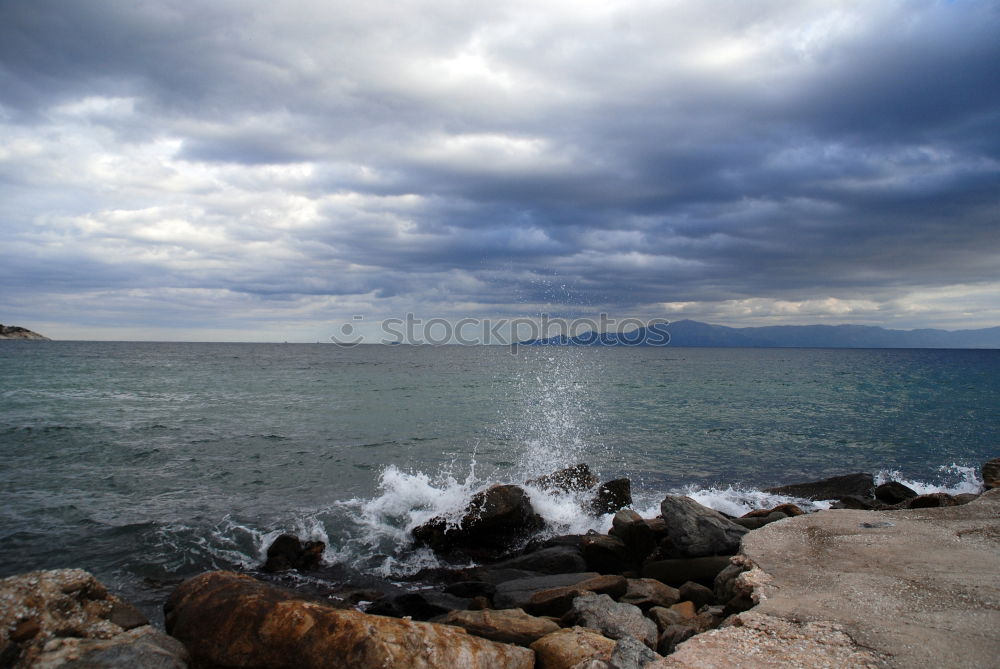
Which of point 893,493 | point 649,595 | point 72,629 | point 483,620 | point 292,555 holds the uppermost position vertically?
point 72,629

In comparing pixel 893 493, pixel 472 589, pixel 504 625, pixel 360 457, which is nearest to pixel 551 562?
pixel 472 589

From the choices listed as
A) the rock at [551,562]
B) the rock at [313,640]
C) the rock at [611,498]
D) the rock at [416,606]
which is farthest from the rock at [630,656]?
the rock at [611,498]

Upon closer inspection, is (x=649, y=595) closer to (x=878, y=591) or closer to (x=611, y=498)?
(x=878, y=591)

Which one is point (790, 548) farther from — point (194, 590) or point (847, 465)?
point (847, 465)

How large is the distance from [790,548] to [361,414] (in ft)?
93.3

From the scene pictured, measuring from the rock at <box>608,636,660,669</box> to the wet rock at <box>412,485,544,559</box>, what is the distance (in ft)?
22.9

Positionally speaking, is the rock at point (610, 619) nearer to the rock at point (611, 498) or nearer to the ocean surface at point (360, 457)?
the ocean surface at point (360, 457)

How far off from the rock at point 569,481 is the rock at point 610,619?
286 inches

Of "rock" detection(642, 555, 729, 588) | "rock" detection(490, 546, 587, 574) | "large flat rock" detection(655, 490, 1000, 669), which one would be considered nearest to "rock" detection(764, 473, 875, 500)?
"large flat rock" detection(655, 490, 1000, 669)

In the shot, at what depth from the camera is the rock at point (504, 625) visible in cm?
652

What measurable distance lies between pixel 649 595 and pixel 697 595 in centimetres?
64

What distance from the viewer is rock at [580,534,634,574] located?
10695mm

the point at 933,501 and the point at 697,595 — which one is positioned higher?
the point at 933,501

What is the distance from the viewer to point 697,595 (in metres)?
8.12
